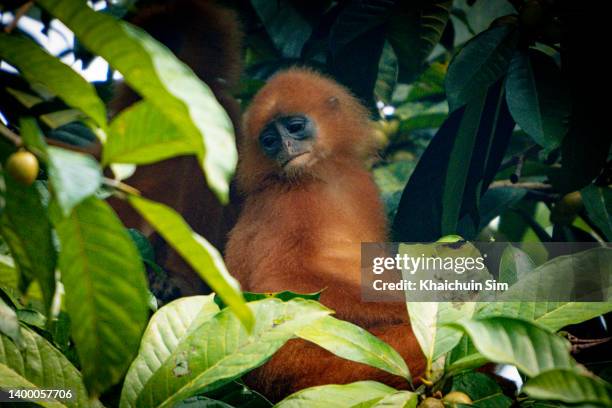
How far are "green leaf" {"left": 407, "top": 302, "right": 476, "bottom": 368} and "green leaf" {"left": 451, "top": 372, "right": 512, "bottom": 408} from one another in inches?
7.0

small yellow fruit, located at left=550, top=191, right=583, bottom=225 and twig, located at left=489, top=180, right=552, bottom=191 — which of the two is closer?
small yellow fruit, located at left=550, top=191, right=583, bottom=225

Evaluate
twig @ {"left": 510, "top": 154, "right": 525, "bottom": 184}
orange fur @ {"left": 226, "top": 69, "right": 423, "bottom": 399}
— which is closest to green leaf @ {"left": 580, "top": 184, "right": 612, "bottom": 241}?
twig @ {"left": 510, "top": 154, "right": 525, "bottom": 184}

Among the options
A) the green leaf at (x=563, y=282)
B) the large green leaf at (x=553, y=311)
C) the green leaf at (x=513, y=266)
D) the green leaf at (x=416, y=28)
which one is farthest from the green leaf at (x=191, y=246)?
the green leaf at (x=416, y=28)

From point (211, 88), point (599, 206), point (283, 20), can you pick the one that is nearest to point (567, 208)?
point (599, 206)

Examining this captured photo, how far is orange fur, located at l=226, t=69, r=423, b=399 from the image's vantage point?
2852 millimetres

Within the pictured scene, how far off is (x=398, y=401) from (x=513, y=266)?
2.98 ft

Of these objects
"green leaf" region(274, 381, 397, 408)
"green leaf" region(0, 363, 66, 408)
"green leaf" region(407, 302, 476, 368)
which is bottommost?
"green leaf" region(0, 363, 66, 408)

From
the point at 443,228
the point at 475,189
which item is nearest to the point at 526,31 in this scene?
the point at 475,189

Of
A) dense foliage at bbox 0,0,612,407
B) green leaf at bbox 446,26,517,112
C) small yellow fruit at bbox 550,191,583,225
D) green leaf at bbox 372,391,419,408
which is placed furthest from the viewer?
small yellow fruit at bbox 550,191,583,225

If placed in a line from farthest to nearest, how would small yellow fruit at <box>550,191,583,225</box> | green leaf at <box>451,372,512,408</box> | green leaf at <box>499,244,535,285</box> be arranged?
small yellow fruit at <box>550,191,583,225</box>
green leaf at <box>499,244,535,285</box>
green leaf at <box>451,372,512,408</box>

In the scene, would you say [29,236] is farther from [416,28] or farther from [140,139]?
[416,28]

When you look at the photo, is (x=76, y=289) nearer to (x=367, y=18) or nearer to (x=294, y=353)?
(x=294, y=353)

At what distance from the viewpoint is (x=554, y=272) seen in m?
2.07

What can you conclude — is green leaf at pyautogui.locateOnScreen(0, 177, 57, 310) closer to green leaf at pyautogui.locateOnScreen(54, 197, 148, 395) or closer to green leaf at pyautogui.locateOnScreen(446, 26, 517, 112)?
green leaf at pyautogui.locateOnScreen(54, 197, 148, 395)
